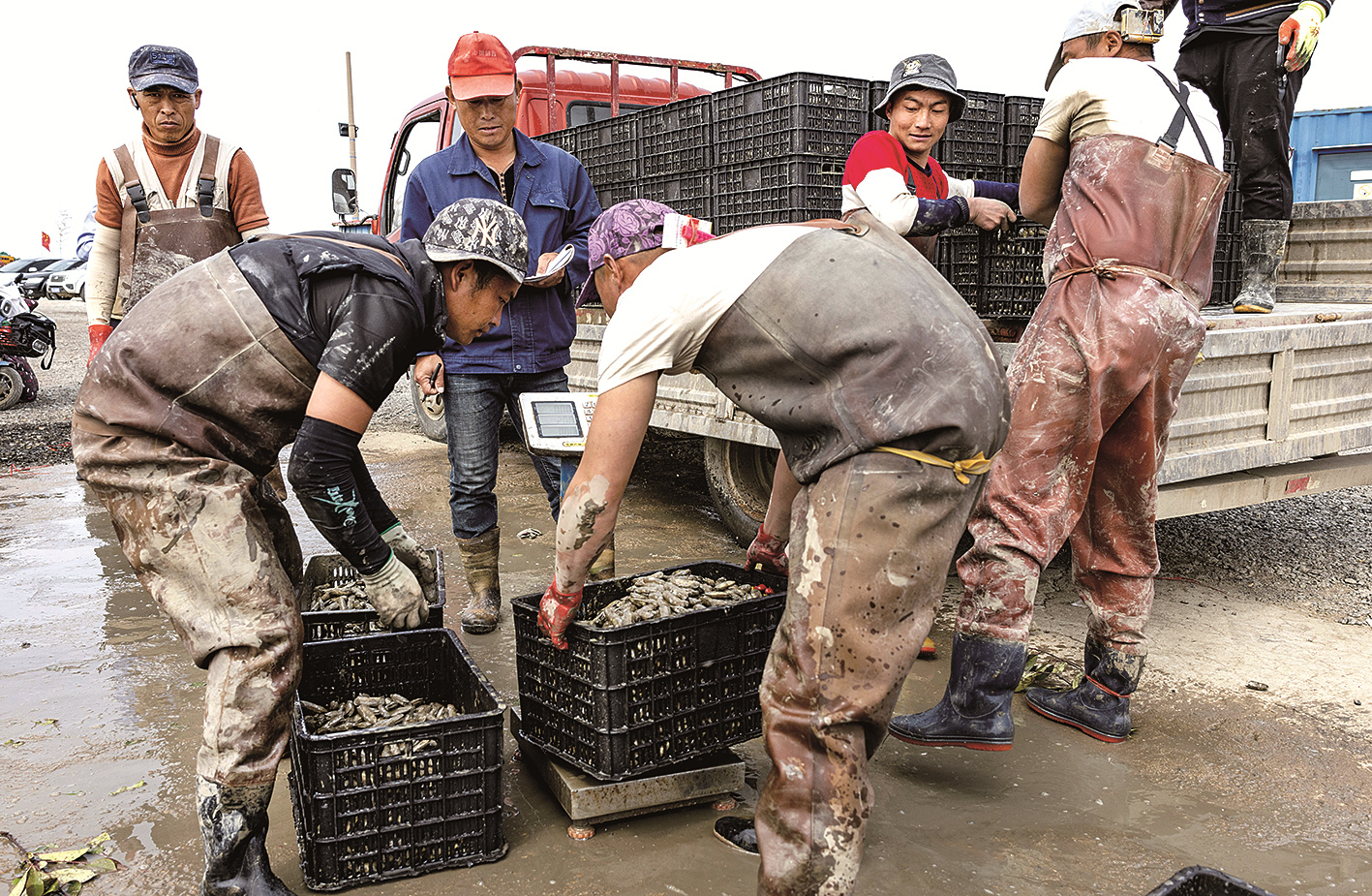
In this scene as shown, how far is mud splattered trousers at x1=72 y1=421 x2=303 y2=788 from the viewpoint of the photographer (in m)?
2.40

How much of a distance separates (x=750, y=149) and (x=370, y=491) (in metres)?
2.92

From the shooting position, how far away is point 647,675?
2.72 metres

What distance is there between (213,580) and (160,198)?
8.51 ft

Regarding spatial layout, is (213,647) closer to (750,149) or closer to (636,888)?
(636,888)

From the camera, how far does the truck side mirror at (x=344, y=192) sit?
7973 millimetres

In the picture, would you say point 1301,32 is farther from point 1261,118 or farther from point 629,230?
point 629,230

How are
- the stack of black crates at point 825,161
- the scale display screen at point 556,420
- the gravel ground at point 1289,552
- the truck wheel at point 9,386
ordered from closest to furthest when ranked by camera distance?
the scale display screen at point 556,420, the stack of black crates at point 825,161, the gravel ground at point 1289,552, the truck wheel at point 9,386

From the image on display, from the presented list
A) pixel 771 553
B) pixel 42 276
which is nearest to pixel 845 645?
pixel 771 553

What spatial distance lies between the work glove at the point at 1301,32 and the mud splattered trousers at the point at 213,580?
16.5 ft

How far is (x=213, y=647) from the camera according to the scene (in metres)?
2.42

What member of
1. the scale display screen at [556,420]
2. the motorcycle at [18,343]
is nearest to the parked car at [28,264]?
the motorcycle at [18,343]

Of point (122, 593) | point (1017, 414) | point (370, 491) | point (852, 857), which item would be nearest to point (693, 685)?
point (852, 857)

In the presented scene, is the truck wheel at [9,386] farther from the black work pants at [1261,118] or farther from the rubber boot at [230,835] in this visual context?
the black work pants at [1261,118]

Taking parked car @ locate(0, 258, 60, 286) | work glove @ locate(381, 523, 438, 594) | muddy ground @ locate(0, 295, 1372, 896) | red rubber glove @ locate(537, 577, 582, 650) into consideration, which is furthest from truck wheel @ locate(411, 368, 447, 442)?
parked car @ locate(0, 258, 60, 286)
